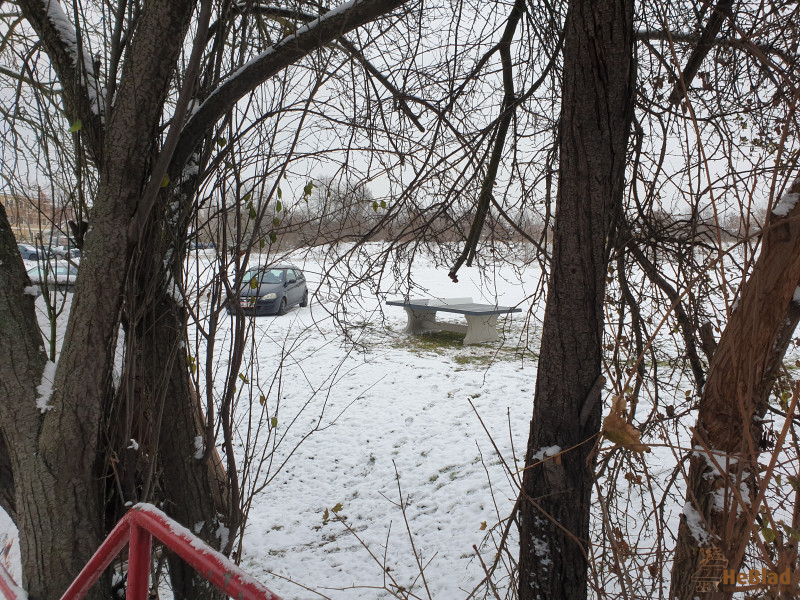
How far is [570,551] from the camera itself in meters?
2.54

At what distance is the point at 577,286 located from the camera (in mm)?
2582

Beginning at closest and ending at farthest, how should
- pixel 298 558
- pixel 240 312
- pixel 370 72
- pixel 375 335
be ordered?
1. pixel 240 312
2. pixel 370 72
3. pixel 298 558
4. pixel 375 335

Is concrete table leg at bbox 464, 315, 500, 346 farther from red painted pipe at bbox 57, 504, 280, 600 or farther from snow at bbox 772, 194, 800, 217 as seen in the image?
red painted pipe at bbox 57, 504, 280, 600

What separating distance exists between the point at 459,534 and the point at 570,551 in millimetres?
2354

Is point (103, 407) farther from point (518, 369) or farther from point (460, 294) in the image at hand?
point (460, 294)

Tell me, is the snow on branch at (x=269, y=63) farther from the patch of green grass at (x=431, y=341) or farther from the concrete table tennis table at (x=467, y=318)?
the patch of green grass at (x=431, y=341)

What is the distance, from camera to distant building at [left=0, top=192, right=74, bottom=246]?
2.57 m

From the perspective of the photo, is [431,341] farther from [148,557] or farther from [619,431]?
[148,557]

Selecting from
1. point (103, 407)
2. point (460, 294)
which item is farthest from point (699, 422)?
point (460, 294)

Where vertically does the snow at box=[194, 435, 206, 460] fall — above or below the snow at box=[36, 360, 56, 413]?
below

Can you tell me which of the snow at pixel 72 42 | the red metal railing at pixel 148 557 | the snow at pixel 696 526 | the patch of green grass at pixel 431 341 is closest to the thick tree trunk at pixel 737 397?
the snow at pixel 696 526

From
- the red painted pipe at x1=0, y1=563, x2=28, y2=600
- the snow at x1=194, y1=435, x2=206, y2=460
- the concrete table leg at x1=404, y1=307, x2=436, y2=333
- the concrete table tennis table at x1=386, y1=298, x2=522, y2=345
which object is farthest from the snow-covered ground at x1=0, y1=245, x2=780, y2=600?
the concrete table leg at x1=404, y1=307, x2=436, y2=333

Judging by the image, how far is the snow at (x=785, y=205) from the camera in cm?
173

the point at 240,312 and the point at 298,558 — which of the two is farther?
the point at 298,558
